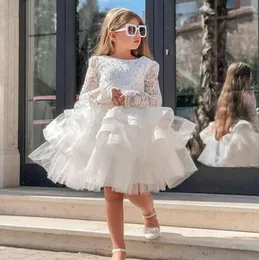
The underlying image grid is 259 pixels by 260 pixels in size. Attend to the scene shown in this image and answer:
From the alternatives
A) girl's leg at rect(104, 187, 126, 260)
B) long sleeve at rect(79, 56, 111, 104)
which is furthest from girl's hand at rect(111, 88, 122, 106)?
girl's leg at rect(104, 187, 126, 260)

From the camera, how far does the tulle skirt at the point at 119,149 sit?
10.1 ft

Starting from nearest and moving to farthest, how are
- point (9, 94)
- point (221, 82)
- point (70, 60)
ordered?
point (9, 94)
point (70, 60)
point (221, 82)

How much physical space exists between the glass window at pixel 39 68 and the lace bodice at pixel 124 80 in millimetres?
2330

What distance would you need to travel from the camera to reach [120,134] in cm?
309

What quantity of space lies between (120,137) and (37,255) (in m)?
1.28

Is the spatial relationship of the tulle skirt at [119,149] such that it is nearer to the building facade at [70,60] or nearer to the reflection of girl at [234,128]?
the building facade at [70,60]

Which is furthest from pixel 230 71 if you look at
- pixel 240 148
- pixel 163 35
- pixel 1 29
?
pixel 1 29

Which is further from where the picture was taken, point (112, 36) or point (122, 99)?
point (112, 36)

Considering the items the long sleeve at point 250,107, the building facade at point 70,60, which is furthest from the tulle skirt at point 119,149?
the long sleeve at point 250,107

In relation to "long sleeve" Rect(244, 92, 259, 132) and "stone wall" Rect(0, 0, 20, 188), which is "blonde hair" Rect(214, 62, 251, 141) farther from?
"stone wall" Rect(0, 0, 20, 188)

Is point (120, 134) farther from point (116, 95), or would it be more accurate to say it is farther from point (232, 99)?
point (232, 99)

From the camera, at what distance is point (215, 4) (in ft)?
20.3

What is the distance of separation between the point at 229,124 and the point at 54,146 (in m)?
2.89

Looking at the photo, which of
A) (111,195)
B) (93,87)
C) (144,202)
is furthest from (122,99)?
(144,202)
